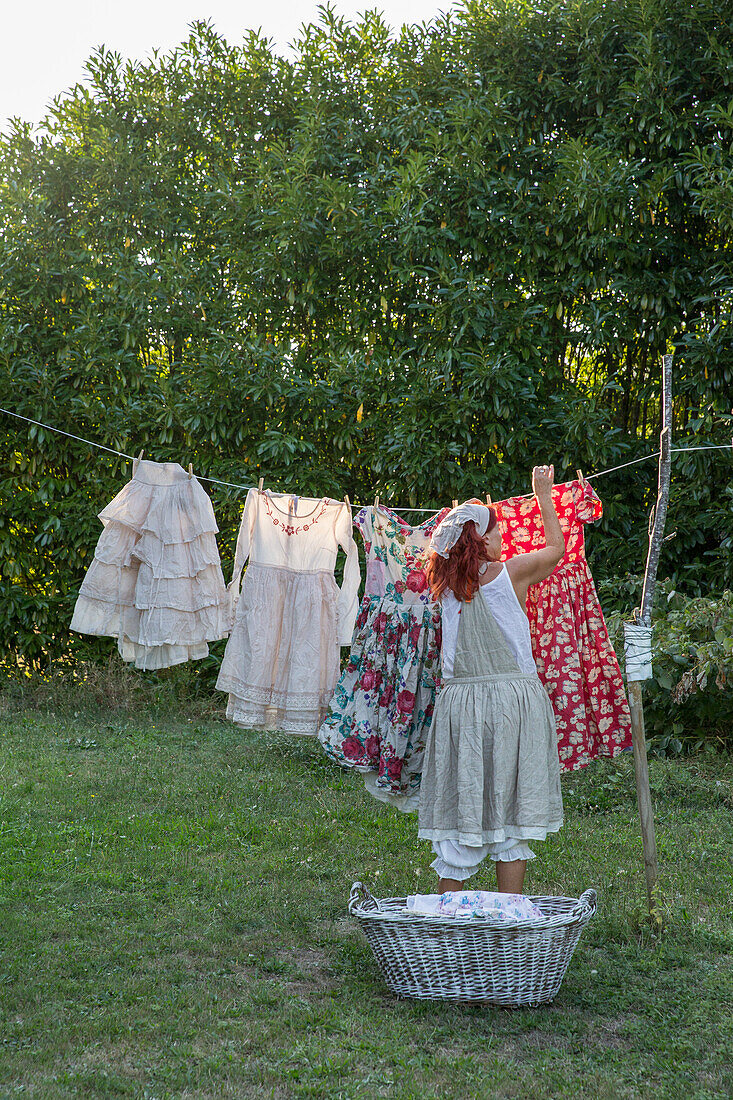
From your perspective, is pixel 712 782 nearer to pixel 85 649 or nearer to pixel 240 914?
pixel 240 914

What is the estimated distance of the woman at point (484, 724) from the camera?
2996 mm

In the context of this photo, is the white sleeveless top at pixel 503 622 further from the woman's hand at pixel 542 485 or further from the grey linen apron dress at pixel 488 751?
the woman's hand at pixel 542 485

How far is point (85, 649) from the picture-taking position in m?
7.57

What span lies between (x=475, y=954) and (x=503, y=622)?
1012 mm

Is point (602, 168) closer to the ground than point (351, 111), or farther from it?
closer to the ground

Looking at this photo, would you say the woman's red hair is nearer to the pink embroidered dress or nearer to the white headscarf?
the white headscarf

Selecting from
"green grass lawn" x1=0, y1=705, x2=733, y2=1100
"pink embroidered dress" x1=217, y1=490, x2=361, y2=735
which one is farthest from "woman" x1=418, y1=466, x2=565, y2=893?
"pink embroidered dress" x1=217, y1=490, x2=361, y2=735

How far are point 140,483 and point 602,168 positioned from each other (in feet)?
12.4

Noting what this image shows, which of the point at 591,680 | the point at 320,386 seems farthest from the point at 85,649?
the point at 591,680

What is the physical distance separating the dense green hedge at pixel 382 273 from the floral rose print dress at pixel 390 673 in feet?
8.54

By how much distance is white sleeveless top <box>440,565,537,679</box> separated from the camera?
3.11m

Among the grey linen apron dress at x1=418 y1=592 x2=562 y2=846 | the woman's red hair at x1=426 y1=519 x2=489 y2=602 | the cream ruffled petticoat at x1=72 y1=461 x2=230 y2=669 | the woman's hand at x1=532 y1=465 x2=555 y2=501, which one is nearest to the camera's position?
the grey linen apron dress at x1=418 y1=592 x2=562 y2=846

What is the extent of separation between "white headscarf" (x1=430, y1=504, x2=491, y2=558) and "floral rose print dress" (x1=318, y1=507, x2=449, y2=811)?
18.5 inches

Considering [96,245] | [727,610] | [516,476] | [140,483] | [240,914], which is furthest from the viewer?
[96,245]
